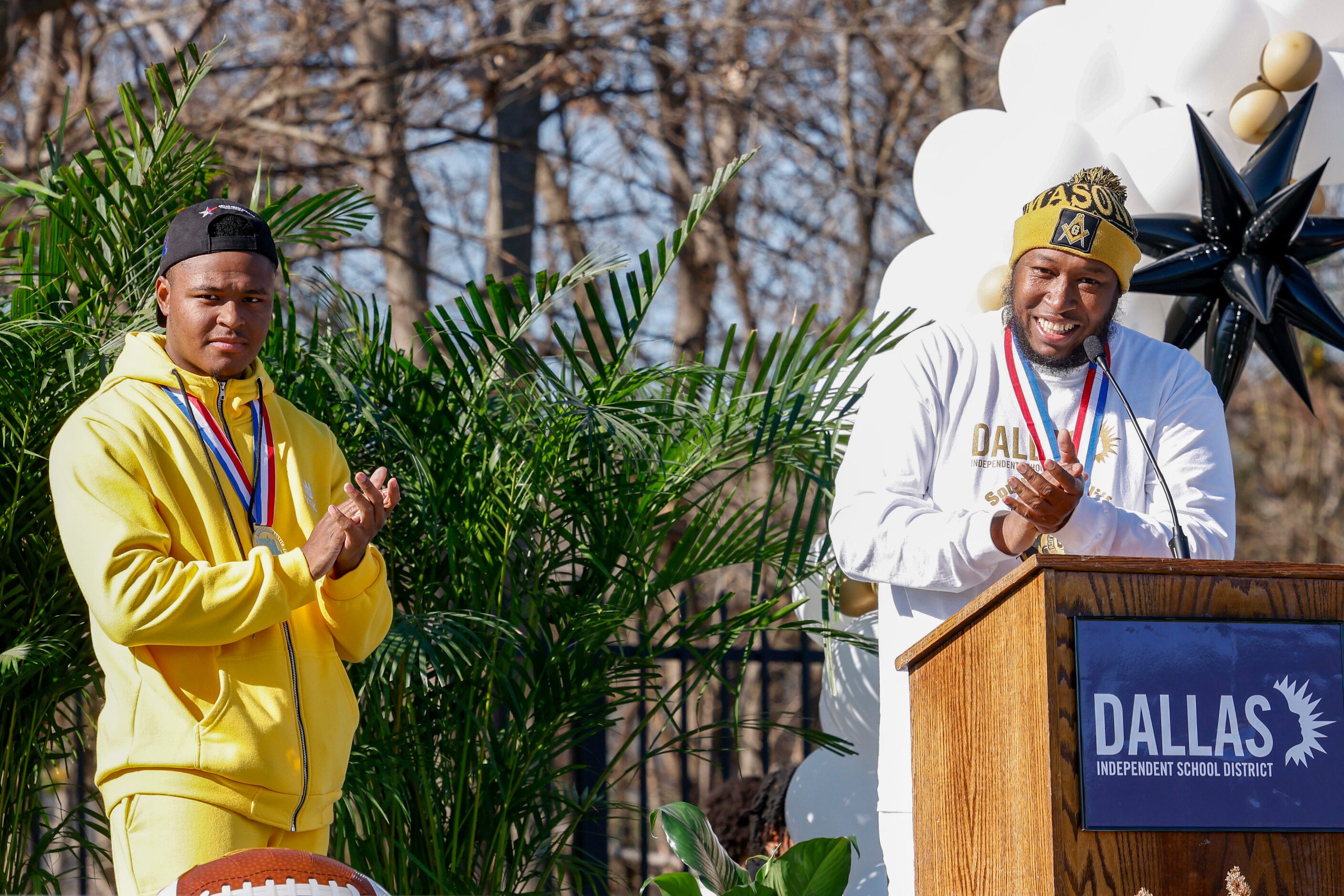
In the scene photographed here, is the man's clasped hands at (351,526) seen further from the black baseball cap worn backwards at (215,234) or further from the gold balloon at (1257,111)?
the gold balloon at (1257,111)

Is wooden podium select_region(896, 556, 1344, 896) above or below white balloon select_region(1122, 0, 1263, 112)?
below

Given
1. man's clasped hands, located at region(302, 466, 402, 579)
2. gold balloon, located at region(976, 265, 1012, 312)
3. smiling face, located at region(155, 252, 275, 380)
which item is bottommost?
man's clasped hands, located at region(302, 466, 402, 579)

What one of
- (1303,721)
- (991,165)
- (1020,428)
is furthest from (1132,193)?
(1303,721)

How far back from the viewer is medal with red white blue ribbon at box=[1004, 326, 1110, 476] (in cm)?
342

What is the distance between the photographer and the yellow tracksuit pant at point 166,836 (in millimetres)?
2676

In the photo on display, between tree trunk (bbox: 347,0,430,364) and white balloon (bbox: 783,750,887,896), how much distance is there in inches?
224

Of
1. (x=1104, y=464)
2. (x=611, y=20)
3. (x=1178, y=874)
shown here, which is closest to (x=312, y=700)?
(x=1178, y=874)

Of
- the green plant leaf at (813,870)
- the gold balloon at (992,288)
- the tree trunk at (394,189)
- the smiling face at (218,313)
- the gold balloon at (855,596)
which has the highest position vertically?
the tree trunk at (394,189)

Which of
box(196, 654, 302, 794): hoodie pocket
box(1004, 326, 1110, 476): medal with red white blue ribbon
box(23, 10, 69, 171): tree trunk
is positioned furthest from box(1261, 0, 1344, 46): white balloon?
box(23, 10, 69, 171): tree trunk

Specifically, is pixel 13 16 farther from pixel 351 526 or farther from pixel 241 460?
pixel 351 526

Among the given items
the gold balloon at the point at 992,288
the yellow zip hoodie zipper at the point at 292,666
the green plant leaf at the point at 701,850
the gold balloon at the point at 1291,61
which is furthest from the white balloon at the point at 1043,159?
the yellow zip hoodie zipper at the point at 292,666

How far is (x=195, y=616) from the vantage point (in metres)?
2.68

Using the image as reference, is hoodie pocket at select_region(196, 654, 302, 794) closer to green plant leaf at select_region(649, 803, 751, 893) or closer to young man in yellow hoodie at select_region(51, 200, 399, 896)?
young man in yellow hoodie at select_region(51, 200, 399, 896)

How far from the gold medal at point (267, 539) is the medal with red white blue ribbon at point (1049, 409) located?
162 cm
